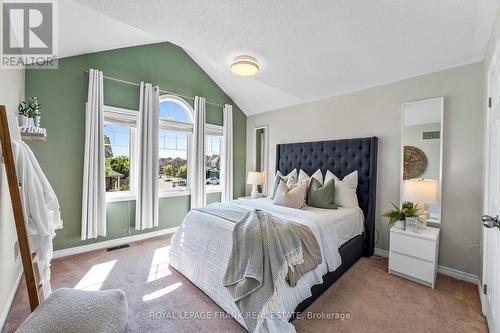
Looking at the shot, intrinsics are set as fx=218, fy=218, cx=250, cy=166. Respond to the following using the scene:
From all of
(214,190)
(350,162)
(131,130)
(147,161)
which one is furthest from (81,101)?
(350,162)

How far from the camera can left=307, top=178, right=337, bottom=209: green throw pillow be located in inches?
117

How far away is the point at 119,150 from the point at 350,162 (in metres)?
3.66

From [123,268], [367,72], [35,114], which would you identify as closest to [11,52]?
[35,114]

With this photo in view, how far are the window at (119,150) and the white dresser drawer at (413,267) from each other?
3870mm

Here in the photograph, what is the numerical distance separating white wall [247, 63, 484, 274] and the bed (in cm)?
→ 17

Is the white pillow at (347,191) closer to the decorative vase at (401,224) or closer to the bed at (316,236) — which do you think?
the bed at (316,236)

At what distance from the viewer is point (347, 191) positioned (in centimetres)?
309

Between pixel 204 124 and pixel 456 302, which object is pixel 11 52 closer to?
pixel 204 124

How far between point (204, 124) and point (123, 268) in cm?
272

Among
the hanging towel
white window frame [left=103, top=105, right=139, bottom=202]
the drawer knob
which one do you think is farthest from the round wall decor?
white window frame [left=103, top=105, right=139, bottom=202]

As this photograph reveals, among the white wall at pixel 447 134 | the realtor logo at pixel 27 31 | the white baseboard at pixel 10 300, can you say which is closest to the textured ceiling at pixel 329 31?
the white wall at pixel 447 134

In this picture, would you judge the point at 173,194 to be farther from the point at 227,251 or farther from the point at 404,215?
the point at 404,215

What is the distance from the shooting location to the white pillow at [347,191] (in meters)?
3.04

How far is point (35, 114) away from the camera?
232 cm
